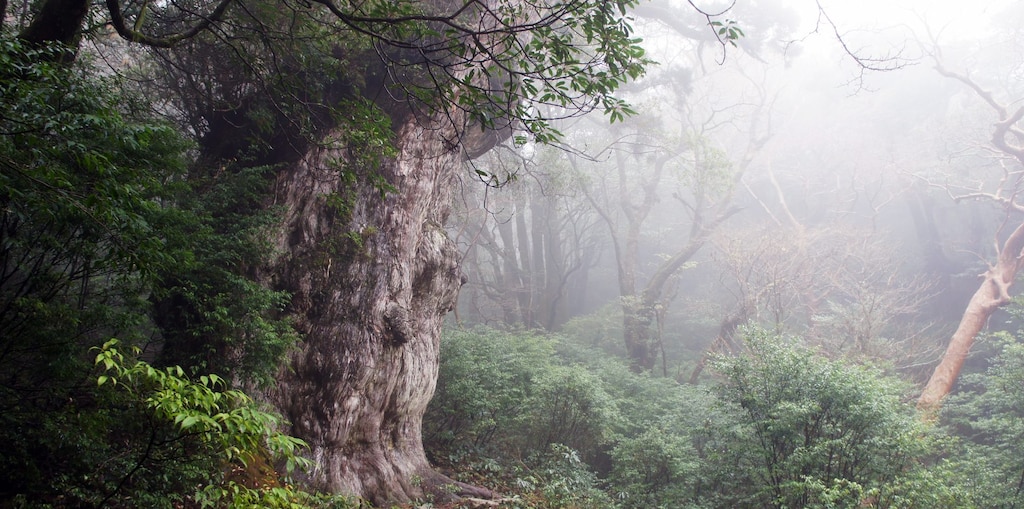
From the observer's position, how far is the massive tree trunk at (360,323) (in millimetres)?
4777

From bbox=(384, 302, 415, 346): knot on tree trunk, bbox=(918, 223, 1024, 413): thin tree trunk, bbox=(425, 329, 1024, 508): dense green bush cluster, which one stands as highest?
bbox=(918, 223, 1024, 413): thin tree trunk

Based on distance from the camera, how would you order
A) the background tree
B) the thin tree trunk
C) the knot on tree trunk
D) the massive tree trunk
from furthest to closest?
the thin tree trunk
the knot on tree trunk
the massive tree trunk
the background tree

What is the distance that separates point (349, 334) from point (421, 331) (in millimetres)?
1114

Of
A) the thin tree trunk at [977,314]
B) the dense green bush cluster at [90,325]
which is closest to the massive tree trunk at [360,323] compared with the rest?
the dense green bush cluster at [90,325]

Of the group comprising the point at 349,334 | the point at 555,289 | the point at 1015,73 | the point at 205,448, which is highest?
the point at 1015,73

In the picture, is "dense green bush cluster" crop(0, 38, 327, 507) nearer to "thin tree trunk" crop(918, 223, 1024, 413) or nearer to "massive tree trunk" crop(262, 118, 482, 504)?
"massive tree trunk" crop(262, 118, 482, 504)

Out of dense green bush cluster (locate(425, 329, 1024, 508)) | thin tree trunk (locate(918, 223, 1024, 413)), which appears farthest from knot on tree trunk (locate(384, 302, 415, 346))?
thin tree trunk (locate(918, 223, 1024, 413))

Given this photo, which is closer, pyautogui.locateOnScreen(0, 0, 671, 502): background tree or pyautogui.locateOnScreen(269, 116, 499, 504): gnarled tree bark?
pyautogui.locateOnScreen(0, 0, 671, 502): background tree

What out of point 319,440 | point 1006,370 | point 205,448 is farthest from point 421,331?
point 1006,370

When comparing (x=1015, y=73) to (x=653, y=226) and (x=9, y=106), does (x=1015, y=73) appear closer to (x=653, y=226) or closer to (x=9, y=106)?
(x=653, y=226)

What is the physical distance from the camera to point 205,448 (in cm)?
270

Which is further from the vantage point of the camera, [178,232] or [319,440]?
[319,440]

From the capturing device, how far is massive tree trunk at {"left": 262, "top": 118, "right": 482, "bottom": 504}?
4.78m

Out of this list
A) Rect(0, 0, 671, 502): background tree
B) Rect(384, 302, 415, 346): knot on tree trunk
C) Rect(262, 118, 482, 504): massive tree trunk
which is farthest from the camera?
Rect(384, 302, 415, 346): knot on tree trunk
